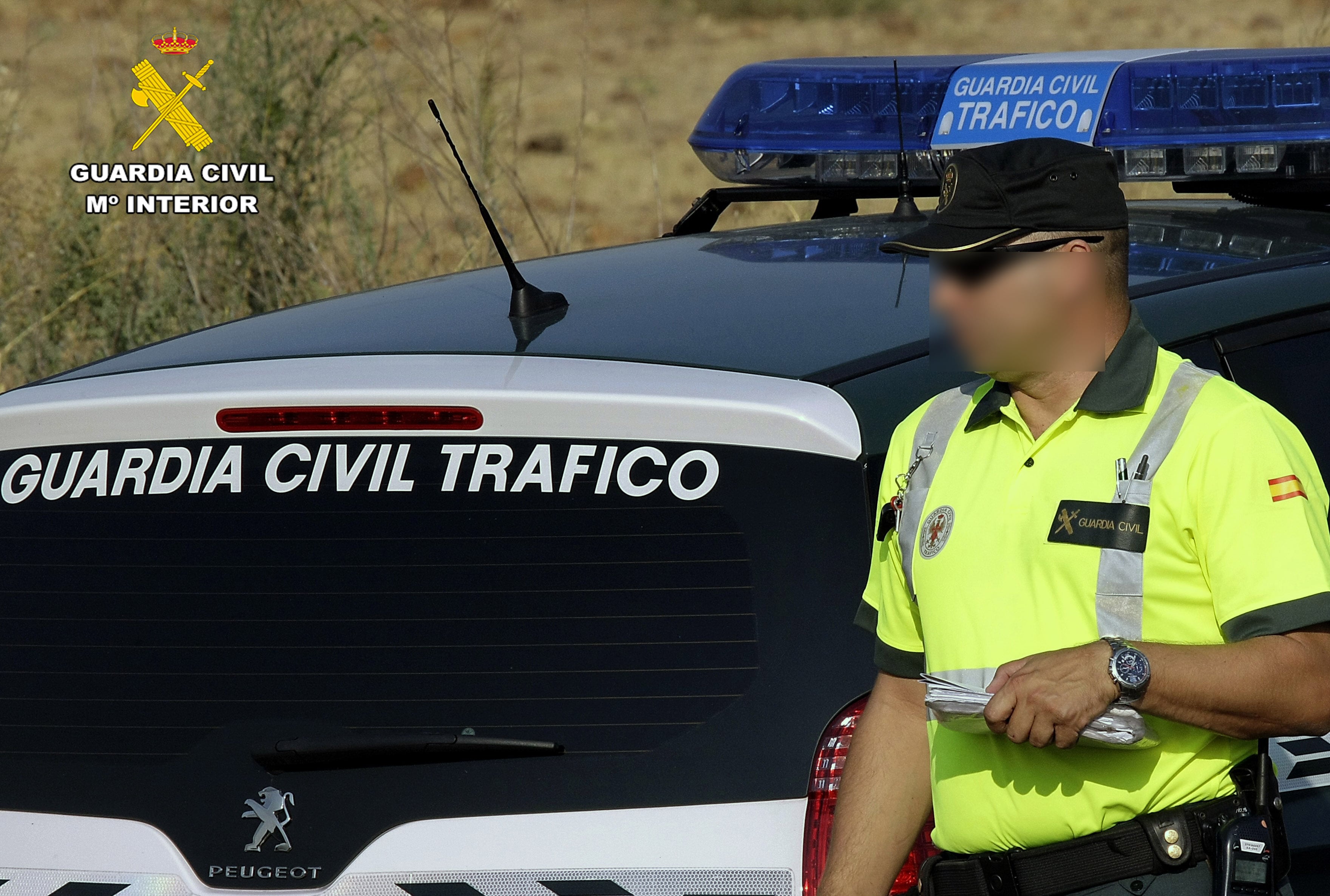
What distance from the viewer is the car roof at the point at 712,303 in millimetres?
2250

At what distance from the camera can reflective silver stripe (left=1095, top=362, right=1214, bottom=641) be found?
1833 mm

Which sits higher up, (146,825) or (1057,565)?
(1057,565)

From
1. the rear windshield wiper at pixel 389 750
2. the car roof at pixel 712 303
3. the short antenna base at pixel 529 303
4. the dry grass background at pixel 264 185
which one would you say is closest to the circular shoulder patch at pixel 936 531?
the car roof at pixel 712 303

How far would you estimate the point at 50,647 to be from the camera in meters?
2.40

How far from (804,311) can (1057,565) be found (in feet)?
2.16

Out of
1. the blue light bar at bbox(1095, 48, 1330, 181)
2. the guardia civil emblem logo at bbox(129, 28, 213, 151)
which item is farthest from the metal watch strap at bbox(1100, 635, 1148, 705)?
the guardia civil emblem logo at bbox(129, 28, 213, 151)

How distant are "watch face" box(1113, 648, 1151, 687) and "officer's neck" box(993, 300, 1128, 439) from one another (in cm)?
32

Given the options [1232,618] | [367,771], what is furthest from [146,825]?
[1232,618]

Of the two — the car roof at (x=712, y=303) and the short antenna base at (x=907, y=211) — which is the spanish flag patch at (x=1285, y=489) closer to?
the car roof at (x=712, y=303)

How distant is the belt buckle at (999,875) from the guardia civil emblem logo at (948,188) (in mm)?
726

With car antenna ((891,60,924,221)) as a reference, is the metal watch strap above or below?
below

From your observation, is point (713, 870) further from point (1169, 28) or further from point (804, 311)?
point (1169, 28)

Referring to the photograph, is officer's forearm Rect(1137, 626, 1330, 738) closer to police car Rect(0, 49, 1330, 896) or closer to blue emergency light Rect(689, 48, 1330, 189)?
police car Rect(0, 49, 1330, 896)

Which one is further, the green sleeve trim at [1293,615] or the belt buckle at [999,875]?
the belt buckle at [999,875]
